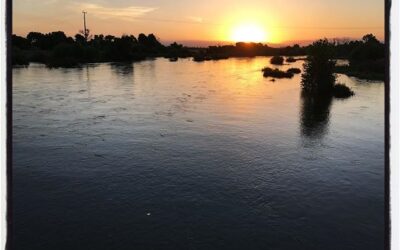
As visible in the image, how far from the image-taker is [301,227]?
1270cm

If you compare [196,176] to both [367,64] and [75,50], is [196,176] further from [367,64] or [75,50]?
[75,50]

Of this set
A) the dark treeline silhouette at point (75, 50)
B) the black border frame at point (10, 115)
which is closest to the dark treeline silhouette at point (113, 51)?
the dark treeline silhouette at point (75, 50)

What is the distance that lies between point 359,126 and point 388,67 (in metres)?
27.4

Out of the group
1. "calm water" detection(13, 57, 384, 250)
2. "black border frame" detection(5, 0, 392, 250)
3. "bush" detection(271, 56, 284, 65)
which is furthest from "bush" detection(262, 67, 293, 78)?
"black border frame" detection(5, 0, 392, 250)

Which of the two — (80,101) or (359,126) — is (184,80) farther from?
(359,126)

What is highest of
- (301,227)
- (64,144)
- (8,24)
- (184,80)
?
(184,80)

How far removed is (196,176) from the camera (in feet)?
56.2

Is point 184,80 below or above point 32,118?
above

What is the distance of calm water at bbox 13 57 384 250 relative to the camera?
12211 mm

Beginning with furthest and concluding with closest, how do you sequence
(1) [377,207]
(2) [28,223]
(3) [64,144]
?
(3) [64,144] → (1) [377,207] → (2) [28,223]

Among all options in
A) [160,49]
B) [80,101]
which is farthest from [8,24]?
[160,49]

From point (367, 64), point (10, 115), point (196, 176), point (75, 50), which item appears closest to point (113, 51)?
point (75, 50)

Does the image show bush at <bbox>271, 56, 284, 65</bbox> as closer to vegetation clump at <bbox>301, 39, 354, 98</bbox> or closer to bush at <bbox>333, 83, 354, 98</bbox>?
vegetation clump at <bbox>301, 39, 354, 98</bbox>

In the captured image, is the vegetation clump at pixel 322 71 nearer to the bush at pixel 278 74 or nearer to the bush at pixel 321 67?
the bush at pixel 321 67
